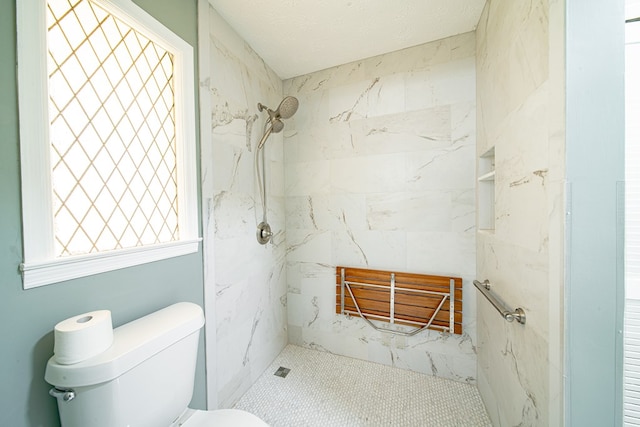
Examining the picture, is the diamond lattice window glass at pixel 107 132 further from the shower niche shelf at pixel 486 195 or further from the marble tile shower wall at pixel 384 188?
the shower niche shelf at pixel 486 195

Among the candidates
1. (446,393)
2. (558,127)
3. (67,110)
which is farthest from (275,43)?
(446,393)

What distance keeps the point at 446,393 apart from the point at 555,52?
1.73 meters

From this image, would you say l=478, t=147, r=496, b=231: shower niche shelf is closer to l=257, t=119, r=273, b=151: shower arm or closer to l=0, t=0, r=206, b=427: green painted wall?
l=257, t=119, r=273, b=151: shower arm

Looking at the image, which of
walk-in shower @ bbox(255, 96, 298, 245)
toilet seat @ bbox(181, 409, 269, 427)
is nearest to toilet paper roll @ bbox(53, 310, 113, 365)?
toilet seat @ bbox(181, 409, 269, 427)

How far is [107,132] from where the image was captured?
79 cm

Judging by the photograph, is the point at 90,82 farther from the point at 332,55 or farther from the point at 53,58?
the point at 332,55

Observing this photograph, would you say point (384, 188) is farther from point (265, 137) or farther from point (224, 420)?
point (224, 420)

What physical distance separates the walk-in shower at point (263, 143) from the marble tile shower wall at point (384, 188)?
0.26m

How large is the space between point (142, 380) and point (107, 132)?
85 centimetres

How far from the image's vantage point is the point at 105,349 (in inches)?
24.8

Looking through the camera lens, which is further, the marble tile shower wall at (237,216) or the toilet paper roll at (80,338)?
the marble tile shower wall at (237,216)

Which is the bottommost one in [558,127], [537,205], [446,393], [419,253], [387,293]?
[446,393]

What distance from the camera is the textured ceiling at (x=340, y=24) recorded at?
1.15 metres

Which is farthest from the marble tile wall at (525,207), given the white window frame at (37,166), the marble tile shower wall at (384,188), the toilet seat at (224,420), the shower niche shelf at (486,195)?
the white window frame at (37,166)
